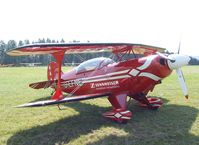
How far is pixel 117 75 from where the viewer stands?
27.7 ft

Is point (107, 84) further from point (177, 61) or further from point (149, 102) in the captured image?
point (177, 61)

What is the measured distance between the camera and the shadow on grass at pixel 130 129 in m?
6.20

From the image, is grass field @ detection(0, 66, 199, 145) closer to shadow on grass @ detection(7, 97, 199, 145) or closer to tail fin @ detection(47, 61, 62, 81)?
shadow on grass @ detection(7, 97, 199, 145)

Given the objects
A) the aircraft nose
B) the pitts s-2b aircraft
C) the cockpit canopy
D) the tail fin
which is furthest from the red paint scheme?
the tail fin

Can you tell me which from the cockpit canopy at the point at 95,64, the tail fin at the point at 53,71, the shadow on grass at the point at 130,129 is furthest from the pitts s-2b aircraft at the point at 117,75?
the tail fin at the point at 53,71

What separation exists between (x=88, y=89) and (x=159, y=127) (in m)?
3.00

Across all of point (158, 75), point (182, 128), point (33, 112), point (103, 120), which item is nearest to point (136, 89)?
point (158, 75)

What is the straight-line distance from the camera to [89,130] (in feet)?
23.1

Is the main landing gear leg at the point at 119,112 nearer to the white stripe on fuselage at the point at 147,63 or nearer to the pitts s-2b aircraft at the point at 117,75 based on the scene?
the pitts s-2b aircraft at the point at 117,75

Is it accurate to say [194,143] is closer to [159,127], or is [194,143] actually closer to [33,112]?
[159,127]

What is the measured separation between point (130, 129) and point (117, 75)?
1.97 metres

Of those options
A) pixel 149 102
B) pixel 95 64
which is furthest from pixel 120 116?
pixel 95 64

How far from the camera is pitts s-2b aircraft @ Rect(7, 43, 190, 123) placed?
7625mm

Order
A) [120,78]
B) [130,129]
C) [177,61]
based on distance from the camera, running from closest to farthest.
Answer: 1. [130,129]
2. [177,61]
3. [120,78]
